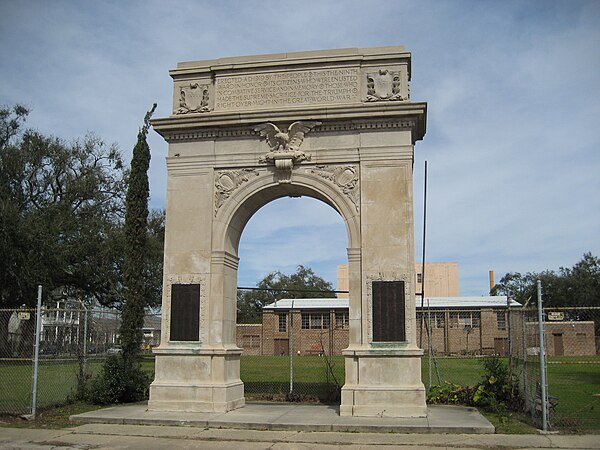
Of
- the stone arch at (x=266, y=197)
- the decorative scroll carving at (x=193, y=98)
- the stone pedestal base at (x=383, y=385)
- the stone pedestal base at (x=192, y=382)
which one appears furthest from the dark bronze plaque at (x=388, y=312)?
the decorative scroll carving at (x=193, y=98)

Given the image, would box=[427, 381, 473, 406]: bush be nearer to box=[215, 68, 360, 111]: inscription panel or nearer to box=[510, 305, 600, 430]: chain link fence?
box=[510, 305, 600, 430]: chain link fence

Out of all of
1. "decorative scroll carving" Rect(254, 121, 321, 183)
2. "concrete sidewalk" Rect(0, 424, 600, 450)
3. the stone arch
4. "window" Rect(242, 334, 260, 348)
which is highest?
"decorative scroll carving" Rect(254, 121, 321, 183)

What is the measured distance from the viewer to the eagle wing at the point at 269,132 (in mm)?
14625

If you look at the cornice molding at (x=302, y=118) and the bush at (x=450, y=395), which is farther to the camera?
the bush at (x=450, y=395)

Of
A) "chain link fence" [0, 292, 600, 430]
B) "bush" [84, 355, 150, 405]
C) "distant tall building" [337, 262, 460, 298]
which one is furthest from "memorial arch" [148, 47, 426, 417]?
"distant tall building" [337, 262, 460, 298]

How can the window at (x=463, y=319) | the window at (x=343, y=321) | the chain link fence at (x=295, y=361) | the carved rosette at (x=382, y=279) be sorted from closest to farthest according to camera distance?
the carved rosette at (x=382, y=279)
the chain link fence at (x=295, y=361)
the window at (x=343, y=321)
the window at (x=463, y=319)

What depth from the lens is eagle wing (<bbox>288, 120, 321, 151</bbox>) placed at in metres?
14.5

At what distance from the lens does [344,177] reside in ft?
47.0

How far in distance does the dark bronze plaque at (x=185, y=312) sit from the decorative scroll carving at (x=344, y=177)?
3938 millimetres

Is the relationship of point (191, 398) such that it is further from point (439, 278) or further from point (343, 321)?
point (439, 278)

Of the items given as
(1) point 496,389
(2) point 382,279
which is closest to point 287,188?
(2) point 382,279

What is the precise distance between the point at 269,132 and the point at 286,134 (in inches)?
17.4

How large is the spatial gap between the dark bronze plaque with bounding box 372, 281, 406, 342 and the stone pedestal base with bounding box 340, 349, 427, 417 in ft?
1.16

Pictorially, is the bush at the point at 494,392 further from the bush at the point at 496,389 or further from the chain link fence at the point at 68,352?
the chain link fence at the point at 68,352
